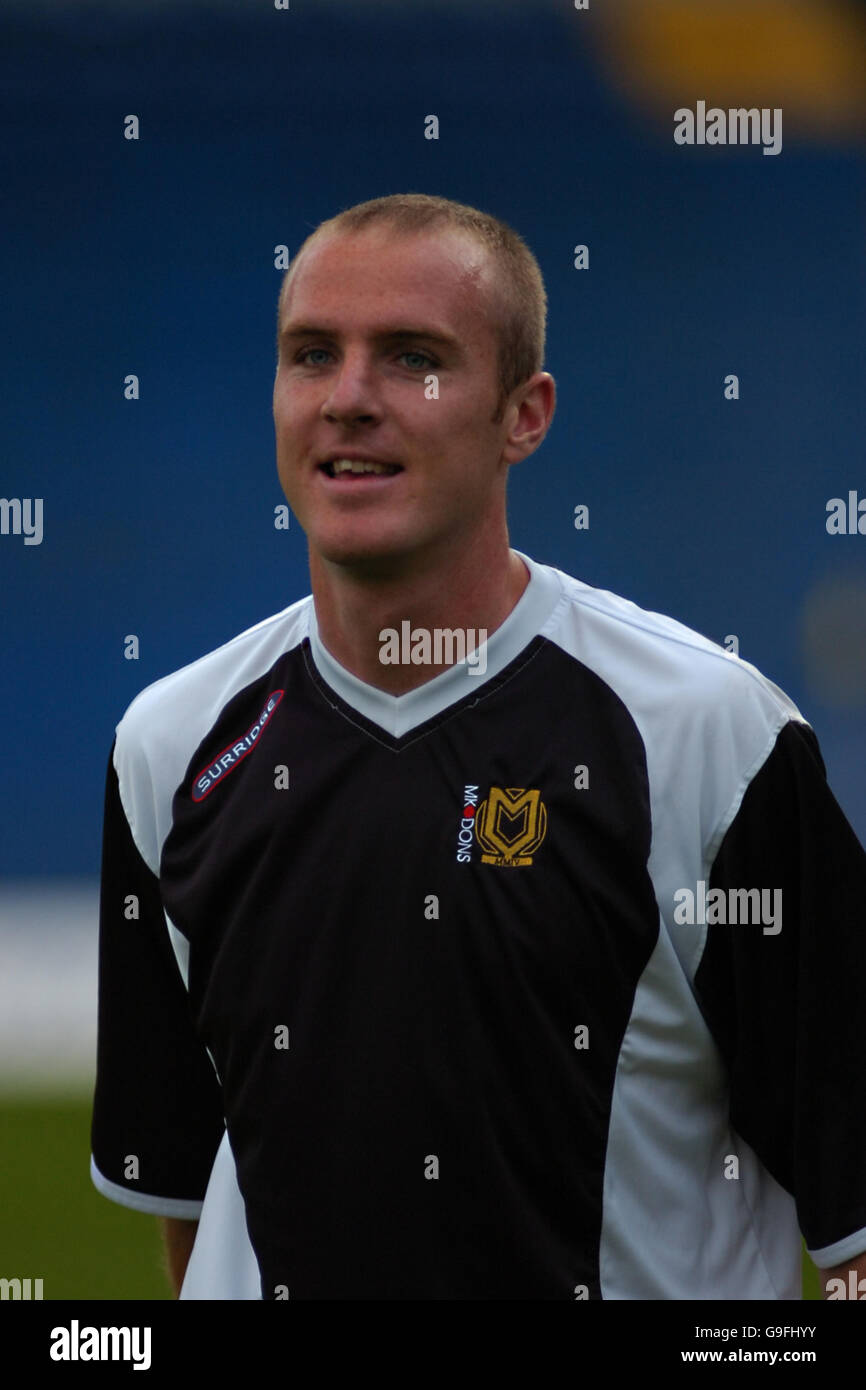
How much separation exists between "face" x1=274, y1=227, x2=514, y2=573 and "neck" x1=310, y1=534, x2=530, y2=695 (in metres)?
0.03

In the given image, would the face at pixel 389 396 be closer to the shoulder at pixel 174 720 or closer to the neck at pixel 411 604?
the neck at pixel 411 604

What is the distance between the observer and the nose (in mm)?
1766

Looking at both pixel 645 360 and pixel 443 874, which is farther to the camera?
pixel 645 360

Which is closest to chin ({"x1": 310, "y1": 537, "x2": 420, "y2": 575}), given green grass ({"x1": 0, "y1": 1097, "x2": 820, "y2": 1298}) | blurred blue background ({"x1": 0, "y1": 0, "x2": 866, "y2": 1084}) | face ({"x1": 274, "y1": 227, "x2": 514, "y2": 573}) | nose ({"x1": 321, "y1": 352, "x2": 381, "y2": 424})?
face ({"x1": 274, "y1": 227, "x2": 514, "y2": 573})

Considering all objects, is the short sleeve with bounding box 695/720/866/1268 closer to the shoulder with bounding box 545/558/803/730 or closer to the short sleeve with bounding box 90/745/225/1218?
the shoulder with bounding box 545/558/803/730

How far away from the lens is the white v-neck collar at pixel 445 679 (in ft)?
6.15

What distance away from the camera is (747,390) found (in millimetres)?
7953

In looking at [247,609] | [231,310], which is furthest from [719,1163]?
[231,310]

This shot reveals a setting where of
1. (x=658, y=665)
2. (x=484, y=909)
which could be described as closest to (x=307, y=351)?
(x=658, y=665)

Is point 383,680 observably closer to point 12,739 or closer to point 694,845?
point 694,845

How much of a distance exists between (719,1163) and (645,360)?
648 cm

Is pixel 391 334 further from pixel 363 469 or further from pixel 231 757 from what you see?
pixel 231 757

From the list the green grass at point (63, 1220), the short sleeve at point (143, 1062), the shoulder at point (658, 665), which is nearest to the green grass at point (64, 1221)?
the green grass at point (63, 1220)

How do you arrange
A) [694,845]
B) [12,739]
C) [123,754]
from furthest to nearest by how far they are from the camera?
[12,739]
[123,754]
[694,845]
